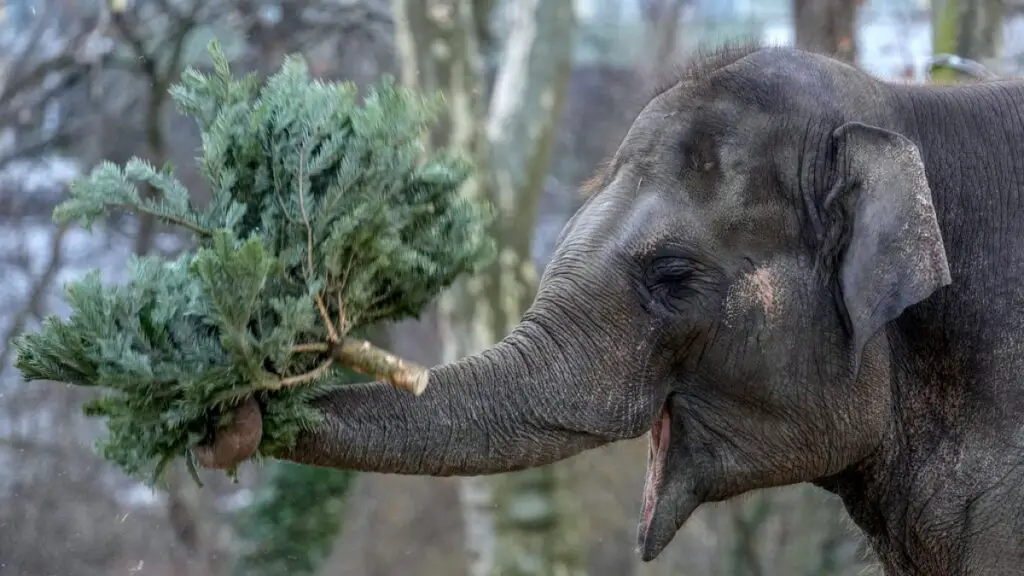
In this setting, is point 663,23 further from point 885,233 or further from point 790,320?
point 885,233

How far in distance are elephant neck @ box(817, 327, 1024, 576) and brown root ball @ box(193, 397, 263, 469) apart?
161 cm

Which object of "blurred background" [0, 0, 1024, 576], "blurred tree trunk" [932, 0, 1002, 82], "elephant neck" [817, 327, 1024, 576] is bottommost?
"blurred background" [0, 0, 1024, 576]

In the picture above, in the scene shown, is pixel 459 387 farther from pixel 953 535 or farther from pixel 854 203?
pixel 953 535

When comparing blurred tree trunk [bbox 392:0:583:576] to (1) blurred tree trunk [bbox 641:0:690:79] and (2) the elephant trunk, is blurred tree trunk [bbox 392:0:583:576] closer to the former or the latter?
(2) the elephant trunk

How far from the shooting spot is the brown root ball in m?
3.17

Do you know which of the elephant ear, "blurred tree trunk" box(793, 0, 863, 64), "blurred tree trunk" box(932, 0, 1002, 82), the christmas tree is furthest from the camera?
"blurred tree trunk" box(793, 0, 863, 64)

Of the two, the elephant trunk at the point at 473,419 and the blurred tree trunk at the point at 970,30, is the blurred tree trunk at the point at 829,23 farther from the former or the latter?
the elephant trunk at the point at 473,419

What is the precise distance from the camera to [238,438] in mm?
3168

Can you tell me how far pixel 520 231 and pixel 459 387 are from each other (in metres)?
7.36

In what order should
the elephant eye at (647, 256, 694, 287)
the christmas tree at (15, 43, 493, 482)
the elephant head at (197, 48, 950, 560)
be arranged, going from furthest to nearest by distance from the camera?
the elephant eye at (647, 256, 694, 287) → the elephant head at (197, 48, 950, 560) → the christmas tree at (15, 43, 493, 482)

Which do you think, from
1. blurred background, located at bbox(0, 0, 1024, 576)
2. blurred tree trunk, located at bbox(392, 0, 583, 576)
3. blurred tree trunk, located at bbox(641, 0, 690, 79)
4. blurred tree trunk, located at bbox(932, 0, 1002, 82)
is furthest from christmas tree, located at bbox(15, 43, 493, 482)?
blurred tree trunk, located at bbox(641, 0, 690, 79)

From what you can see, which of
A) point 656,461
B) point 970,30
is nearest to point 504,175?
point 970,30

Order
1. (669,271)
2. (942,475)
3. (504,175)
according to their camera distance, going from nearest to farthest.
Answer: (669,271) < (942,475) < (504,175)

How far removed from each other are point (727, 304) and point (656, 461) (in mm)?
449
